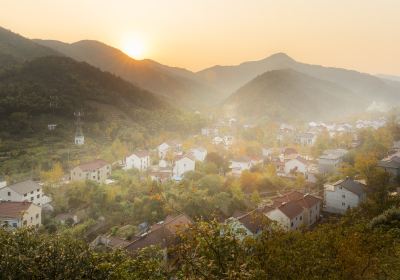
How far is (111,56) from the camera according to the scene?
6860 inches

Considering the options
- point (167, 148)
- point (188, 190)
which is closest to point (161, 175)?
point (188, 190)

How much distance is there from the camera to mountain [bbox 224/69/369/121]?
352 feet

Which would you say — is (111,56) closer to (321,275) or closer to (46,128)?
(46,128)

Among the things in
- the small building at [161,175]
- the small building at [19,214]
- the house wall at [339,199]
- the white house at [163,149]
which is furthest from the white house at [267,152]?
the small building at [19,214]

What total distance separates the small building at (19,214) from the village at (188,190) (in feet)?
0.21

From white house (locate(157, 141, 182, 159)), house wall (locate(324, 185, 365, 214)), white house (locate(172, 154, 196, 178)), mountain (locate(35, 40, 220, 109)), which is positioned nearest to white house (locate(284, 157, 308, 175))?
white house (locate(172, 154, 196, 178))

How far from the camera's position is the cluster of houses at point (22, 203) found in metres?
26.2

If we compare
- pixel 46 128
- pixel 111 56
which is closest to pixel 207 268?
pixel 46 128

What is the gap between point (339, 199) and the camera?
2978 cm

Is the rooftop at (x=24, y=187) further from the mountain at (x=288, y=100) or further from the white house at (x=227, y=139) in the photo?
the mountain at (x=288, y=100)

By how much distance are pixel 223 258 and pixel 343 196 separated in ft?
79.7

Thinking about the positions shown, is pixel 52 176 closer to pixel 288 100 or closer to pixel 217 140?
pixel 217 140

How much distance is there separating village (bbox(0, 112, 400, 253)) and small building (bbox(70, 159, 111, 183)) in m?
0.10

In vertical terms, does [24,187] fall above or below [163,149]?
above
